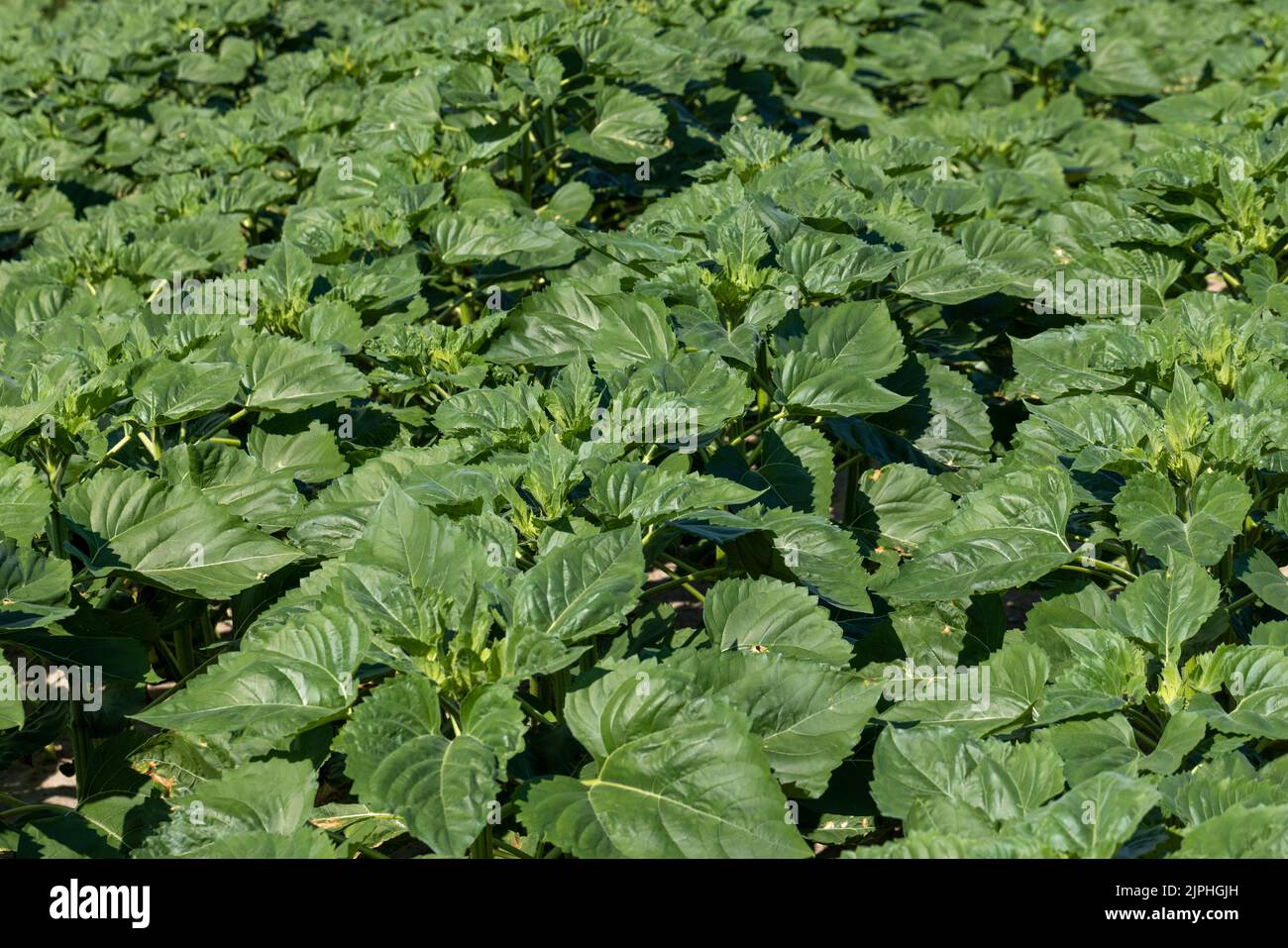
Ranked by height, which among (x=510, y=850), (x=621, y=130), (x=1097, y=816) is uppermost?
(x=621, y=130)

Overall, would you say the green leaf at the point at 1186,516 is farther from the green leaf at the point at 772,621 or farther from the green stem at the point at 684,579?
the green stem at the point at 684,579

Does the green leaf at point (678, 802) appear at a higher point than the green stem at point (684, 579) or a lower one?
higher

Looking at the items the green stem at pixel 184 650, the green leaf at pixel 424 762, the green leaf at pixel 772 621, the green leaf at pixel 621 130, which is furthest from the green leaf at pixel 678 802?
the green leaf at pixel 621 130

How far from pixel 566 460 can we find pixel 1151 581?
49.6 inches

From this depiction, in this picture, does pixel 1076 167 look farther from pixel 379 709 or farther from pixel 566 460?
pixel 379 709

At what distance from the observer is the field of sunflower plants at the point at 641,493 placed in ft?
7.48

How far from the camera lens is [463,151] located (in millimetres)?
5484

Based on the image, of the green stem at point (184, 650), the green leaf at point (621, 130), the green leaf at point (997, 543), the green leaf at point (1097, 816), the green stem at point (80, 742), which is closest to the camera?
the green leaf at point (1097, 816)

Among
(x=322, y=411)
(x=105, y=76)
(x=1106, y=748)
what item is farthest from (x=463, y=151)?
(x=105, y=76)

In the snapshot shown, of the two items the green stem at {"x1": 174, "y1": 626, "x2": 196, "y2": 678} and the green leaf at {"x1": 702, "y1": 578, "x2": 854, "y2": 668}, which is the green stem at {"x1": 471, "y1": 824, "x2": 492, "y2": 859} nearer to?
the green leaf at {"x1": 702, "y1": 578, "x2": 854, "y2": 668}

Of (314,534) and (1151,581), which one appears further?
(314,534)

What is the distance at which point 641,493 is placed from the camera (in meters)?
2.73

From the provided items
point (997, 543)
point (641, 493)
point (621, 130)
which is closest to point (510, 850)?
point (641, 493)

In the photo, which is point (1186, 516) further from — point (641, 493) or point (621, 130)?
point (621, 130)
